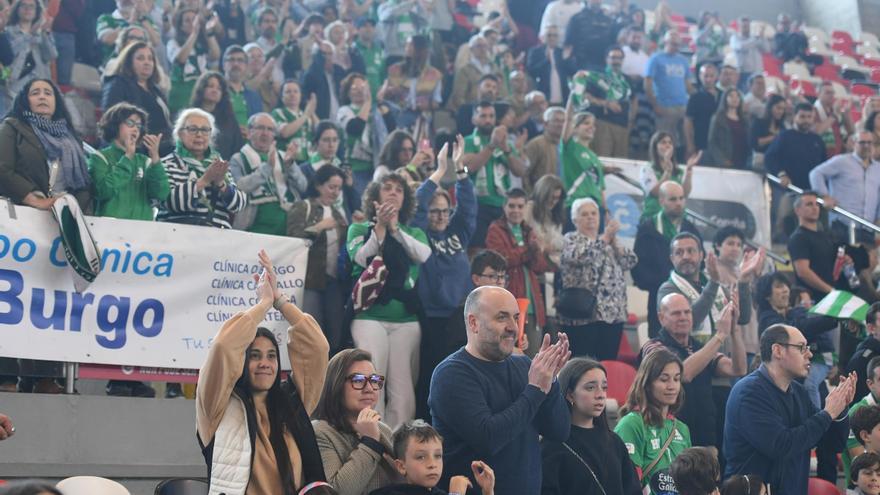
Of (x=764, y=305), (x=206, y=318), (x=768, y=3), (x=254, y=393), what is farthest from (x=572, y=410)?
(x=768, y=3)

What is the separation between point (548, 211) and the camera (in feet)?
34.1

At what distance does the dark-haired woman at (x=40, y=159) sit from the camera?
763cm

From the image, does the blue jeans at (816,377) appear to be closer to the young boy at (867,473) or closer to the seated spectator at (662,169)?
the young boy at (867,473)

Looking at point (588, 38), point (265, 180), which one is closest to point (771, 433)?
point (265, 180)

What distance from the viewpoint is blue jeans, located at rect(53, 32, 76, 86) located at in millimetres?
12555

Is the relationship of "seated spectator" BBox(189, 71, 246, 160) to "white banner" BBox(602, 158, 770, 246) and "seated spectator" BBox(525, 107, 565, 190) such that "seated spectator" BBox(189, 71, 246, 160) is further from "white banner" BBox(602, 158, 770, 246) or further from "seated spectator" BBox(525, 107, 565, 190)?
"white banner" BBox(602, 158, 770, 246)

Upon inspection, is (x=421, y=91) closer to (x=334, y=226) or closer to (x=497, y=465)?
(x=334, y=226)

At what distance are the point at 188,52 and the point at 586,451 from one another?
7166 millimetres

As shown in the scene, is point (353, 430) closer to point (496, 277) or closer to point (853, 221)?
point (496, 277)

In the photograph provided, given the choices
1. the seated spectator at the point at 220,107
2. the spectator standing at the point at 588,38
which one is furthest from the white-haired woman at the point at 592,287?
the spectator standing at the point at 588,38

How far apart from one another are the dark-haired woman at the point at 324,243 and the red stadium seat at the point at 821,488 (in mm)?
2956

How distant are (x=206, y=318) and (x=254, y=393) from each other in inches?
102

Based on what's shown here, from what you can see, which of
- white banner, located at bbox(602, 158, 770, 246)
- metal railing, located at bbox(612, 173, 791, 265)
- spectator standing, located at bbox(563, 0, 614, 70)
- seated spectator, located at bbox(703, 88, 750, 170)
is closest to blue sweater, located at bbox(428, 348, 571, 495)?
metal railing, located at bbox(612, 173, 791, 265)

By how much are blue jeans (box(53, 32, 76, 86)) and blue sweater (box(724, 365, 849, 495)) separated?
749 cm
